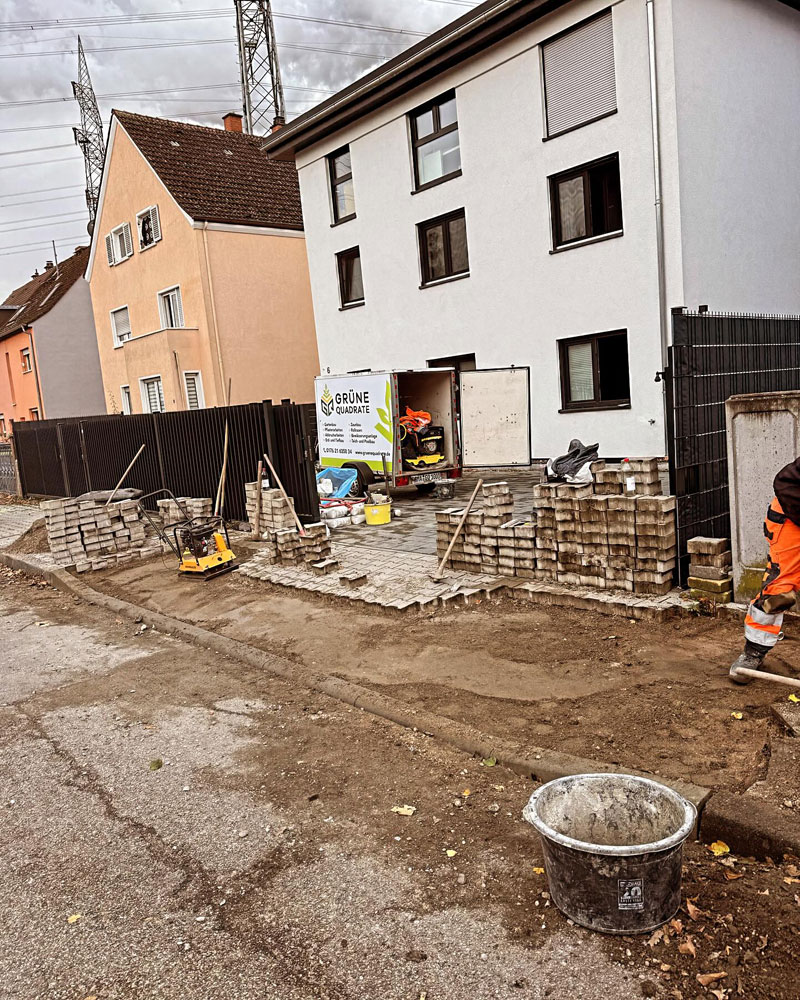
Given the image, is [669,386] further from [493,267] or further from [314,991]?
[493,267]

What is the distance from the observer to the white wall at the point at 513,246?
43.7 ft

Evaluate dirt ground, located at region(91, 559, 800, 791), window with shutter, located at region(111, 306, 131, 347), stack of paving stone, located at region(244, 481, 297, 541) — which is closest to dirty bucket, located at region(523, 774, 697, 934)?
dirt ground, located at region(91, 559, 800, 791)

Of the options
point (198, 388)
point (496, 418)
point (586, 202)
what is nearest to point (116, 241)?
point (198, 388)

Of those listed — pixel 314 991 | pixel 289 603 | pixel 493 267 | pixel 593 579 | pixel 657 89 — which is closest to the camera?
pixel 314 991

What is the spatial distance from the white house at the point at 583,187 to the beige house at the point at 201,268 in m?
5.54

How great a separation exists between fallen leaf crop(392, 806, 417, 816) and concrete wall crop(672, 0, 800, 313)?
11641 mm

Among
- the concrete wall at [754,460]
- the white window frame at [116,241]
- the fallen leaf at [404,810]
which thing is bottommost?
the fallen leaf at [404,810]

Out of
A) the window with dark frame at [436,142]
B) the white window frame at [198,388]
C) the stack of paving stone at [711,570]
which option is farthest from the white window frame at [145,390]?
the stack of paving stone at [711,570]

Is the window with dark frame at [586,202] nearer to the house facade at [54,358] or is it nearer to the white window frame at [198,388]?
the white window frame at [198,388]

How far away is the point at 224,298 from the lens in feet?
72.1

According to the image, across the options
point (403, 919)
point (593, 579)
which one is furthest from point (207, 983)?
point (593, 579)

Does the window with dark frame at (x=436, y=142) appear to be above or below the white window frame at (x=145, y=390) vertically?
above

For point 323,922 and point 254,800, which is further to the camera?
point 254,800

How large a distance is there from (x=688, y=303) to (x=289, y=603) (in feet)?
30.5
